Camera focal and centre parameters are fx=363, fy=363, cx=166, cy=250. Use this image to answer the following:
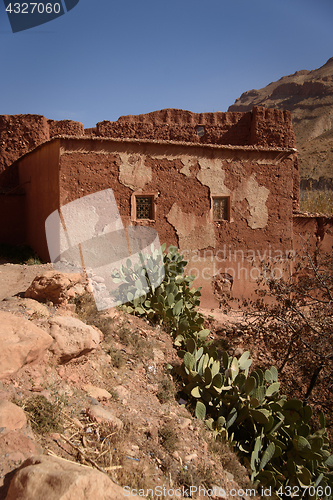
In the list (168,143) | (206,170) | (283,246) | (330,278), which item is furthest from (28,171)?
(330,278)

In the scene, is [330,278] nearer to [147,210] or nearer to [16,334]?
[147,210]

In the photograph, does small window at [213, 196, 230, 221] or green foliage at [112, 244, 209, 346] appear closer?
green foliage at [112, 244, 209, 346]

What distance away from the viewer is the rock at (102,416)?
10.9 feet

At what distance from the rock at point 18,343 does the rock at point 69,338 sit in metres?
0.20

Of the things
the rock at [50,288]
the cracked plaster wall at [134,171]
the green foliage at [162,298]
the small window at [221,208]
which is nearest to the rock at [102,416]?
the rock at [50,288]

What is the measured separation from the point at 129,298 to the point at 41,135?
7060 mm

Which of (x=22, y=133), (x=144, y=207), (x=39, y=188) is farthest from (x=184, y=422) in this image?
(x=22, y=133)

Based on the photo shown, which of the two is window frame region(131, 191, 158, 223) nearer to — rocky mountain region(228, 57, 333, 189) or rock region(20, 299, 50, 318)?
rock region(20, 299, 50, 318)

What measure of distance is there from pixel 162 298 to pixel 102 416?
315cm

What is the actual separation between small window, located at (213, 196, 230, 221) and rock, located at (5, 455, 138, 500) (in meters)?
7.80

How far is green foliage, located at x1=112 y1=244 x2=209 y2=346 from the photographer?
633 centimetres

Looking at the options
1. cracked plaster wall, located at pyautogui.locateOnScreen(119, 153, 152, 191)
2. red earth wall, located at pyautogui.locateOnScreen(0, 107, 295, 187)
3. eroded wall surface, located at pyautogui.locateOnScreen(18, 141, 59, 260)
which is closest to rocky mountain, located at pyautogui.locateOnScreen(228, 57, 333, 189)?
red earth wall, located at pyautogui.locateOnScreen(0, 107, 295, 187)

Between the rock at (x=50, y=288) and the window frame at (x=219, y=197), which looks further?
the window frame at (x=219, y=197)

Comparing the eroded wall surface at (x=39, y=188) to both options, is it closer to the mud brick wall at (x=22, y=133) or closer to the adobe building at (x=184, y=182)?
the adobe building at (x=184, y=182)
